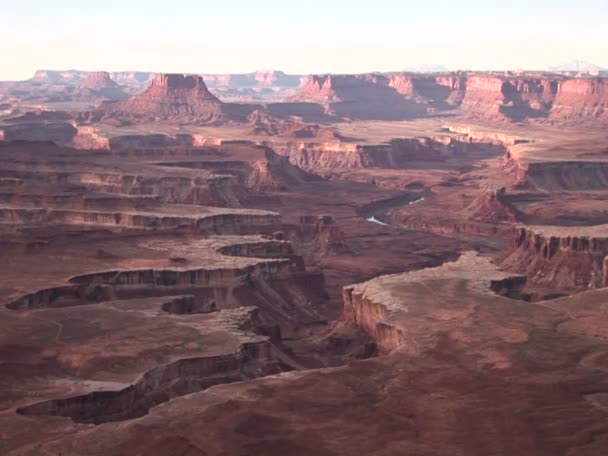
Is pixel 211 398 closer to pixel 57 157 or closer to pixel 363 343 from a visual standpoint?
pixel 363 343

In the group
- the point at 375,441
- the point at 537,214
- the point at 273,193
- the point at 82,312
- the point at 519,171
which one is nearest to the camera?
the point at 375,441

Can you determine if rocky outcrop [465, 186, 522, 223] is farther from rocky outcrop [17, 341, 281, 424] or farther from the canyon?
rocky outcrop [17, 341, 281, 424]

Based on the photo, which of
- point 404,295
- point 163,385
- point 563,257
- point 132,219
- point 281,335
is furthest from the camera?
point 132,219

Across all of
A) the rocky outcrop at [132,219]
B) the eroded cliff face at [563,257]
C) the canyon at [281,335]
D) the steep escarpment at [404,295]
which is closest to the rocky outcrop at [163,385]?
the canyon at [281,335]

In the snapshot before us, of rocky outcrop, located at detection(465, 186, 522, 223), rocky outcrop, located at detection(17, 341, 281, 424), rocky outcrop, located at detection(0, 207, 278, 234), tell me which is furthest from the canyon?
rocky outcrop, located at detection(465, 186, 522, 223)

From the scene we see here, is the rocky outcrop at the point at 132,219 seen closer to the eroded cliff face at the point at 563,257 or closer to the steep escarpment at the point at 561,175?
the eroded cliff face at the point at 563,257

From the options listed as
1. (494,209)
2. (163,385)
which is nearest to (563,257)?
(494,209)

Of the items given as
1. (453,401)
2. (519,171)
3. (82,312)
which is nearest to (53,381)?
(82,312)

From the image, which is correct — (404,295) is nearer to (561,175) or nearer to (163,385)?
(163,385)

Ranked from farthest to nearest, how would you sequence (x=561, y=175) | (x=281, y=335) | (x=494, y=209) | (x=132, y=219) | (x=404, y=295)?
(x=561, y=175) → (x=494, y=209) → (x=132, y=219) → (x=281, y=335) → (x=404, y=295)
